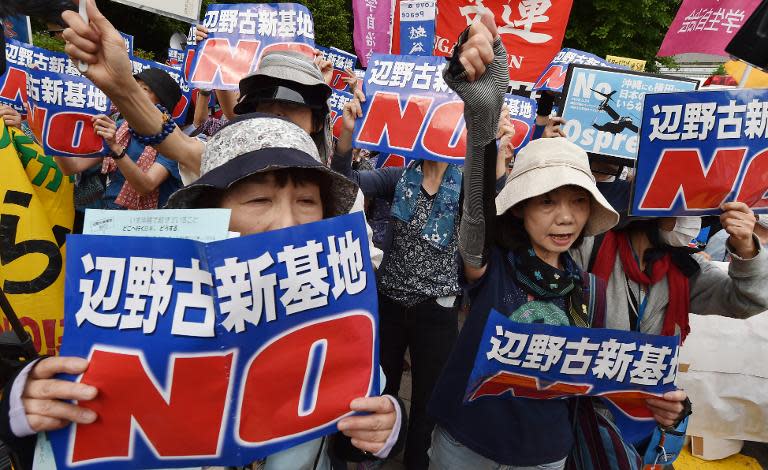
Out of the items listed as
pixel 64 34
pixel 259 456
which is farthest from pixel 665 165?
pixel 64 34

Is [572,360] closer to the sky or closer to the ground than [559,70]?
closer to the ground

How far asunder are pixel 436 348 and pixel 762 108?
1.70 metres

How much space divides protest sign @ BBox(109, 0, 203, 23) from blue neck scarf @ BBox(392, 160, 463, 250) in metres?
1.27

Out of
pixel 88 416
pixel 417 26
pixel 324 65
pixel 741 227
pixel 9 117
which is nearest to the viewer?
pixel 88 416

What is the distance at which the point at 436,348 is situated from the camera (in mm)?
2535

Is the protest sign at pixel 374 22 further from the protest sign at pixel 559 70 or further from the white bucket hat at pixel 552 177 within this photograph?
the white bucket hat at pixel 552 177

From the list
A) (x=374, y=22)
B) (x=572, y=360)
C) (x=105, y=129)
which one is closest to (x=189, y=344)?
(x=572, y=360)

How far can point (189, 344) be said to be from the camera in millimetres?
922

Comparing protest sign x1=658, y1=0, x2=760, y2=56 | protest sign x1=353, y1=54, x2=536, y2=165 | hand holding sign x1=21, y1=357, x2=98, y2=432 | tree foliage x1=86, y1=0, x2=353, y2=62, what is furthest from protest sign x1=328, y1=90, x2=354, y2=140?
tree foliage x1=86, y1=0, x2=353, y2=62

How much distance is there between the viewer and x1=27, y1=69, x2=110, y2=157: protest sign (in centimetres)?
248

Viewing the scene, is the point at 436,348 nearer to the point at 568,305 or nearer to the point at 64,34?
the point at 568,305

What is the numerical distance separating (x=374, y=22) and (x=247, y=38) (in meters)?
5.24

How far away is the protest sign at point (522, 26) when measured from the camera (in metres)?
5.53

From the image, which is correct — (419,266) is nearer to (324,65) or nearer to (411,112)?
(411,112)
